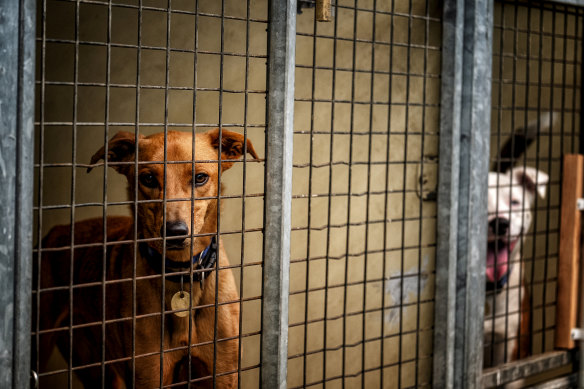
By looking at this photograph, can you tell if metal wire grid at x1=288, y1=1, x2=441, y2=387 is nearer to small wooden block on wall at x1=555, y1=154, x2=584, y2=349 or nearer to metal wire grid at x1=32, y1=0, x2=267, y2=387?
metal wire grid at x1=32, y1=0, x2=267, y2=387

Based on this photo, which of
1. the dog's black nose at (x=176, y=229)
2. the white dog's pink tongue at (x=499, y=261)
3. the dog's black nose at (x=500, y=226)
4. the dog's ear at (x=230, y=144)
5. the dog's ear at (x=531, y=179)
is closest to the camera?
the dog's black nose at (x=176, y=229)

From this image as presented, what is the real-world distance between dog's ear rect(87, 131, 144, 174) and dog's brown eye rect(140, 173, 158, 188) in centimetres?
9

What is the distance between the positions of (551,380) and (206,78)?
8.90ft

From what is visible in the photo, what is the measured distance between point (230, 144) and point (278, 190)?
0.99 ft

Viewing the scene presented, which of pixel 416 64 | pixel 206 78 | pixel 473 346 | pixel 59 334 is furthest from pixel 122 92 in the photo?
pixel 473 346

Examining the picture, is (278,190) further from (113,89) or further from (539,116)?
(539,116)

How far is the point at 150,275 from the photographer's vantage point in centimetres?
267

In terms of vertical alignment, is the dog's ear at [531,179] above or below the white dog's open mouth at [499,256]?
above

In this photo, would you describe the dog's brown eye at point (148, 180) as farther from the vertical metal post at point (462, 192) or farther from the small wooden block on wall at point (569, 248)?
the small wooden block on wall at point (569, 248)

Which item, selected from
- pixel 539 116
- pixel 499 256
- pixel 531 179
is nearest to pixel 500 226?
pixel 499 256

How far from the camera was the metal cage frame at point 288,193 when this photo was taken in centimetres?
A: 215

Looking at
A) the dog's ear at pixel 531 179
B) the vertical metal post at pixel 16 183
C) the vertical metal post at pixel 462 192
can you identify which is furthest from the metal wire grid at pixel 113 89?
the dog's ear at pixel 531 179

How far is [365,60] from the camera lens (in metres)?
3.55

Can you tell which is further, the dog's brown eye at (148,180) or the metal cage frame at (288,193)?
the dog's brown eye at (148,180)
